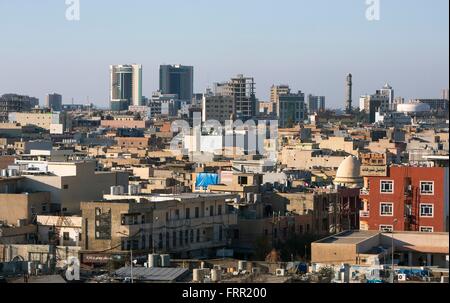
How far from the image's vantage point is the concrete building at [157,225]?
13844 millimetres

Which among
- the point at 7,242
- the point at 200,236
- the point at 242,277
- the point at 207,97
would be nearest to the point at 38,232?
the point at 7,242

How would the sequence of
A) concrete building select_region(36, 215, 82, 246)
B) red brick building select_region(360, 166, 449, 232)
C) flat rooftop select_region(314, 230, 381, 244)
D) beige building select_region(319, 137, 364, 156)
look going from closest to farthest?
1. flat rooftop select_region(314, 230, 381, 244)
2. red brick building select_region(360, 166, 449, 232)
3. concrete building select_region(36, 215, 82, 246)
4. beige building select_region(319, 137, 364, 156)

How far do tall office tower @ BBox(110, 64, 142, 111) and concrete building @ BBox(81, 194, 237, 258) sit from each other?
7974 cm

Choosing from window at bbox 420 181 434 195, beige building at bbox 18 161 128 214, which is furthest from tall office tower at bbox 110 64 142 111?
window at bbox 420 181 434 195

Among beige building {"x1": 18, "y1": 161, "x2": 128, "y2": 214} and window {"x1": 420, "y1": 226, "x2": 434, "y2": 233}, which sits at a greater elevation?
beige building {"x1": 18, "y1": 161, "x2": 128, "y2": 214}

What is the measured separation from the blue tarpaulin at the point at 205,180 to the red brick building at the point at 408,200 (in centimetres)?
507

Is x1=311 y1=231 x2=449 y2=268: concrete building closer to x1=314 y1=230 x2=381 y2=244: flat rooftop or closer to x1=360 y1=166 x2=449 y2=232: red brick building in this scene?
x1=314 y1=230 x2=381 y2=244: flat rooftop

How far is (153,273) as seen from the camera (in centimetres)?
1068

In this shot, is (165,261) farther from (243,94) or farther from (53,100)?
(53,100)

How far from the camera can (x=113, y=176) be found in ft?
58.9

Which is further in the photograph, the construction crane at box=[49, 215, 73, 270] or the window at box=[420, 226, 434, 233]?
the construction crane at box=[49, 215, 73, 270]

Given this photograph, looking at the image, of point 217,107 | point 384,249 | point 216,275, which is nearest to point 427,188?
point 384,249

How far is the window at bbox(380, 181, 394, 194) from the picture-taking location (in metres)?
14.3
